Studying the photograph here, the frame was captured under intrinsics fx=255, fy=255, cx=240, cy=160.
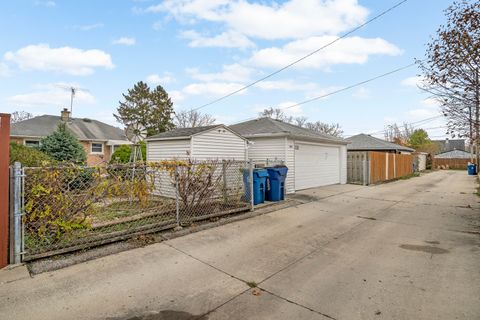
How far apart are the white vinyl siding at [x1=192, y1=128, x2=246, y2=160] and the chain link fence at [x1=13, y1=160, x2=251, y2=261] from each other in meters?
2.86

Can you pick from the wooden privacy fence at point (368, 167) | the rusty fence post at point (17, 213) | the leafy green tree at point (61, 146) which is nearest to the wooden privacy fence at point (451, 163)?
the wooden privacy fence at point (368, 167)

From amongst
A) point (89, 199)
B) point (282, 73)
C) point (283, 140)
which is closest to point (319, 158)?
point (283, 140)

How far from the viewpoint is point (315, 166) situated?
13.0 m

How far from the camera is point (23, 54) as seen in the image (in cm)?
1254

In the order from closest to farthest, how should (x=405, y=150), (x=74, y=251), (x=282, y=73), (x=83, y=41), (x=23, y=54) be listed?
(x=74, y=251) → (x=83, y=41) → (x=23, y=54) → (x=282, y=73) → (x=405, y=150)

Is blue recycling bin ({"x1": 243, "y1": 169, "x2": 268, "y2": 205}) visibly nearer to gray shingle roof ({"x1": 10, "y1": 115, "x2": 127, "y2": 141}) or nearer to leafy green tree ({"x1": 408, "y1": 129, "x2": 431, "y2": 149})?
gray shingle roof ({"x1": 10, "y1": 115, "x2": 127, "y2": 141})

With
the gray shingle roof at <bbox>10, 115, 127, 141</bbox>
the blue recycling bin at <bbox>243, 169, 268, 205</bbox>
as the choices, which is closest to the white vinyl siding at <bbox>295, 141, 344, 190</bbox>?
the blue recycling bin at <bbox>243, 169, 268, 205</bbox>

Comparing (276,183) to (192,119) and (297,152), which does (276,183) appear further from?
(192,119)

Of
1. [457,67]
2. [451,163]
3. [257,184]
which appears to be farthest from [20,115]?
[451,163]

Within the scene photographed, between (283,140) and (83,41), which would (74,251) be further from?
(83,41)

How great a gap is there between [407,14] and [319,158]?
6851 mm

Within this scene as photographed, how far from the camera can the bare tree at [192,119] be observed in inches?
1581

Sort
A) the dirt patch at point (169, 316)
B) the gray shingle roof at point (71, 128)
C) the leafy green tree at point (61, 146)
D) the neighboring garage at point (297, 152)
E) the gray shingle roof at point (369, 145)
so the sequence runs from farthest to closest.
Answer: the gray shingle roof at point (369, 145), the gray shingle roof at point (71, 128), the leafy green tree at point (61, 146), the neighboring garage at point (297, 152), the dirt patch at point (169, 316)

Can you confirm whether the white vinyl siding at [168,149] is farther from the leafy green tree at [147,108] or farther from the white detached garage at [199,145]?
the leafy green tree at [147,108]
